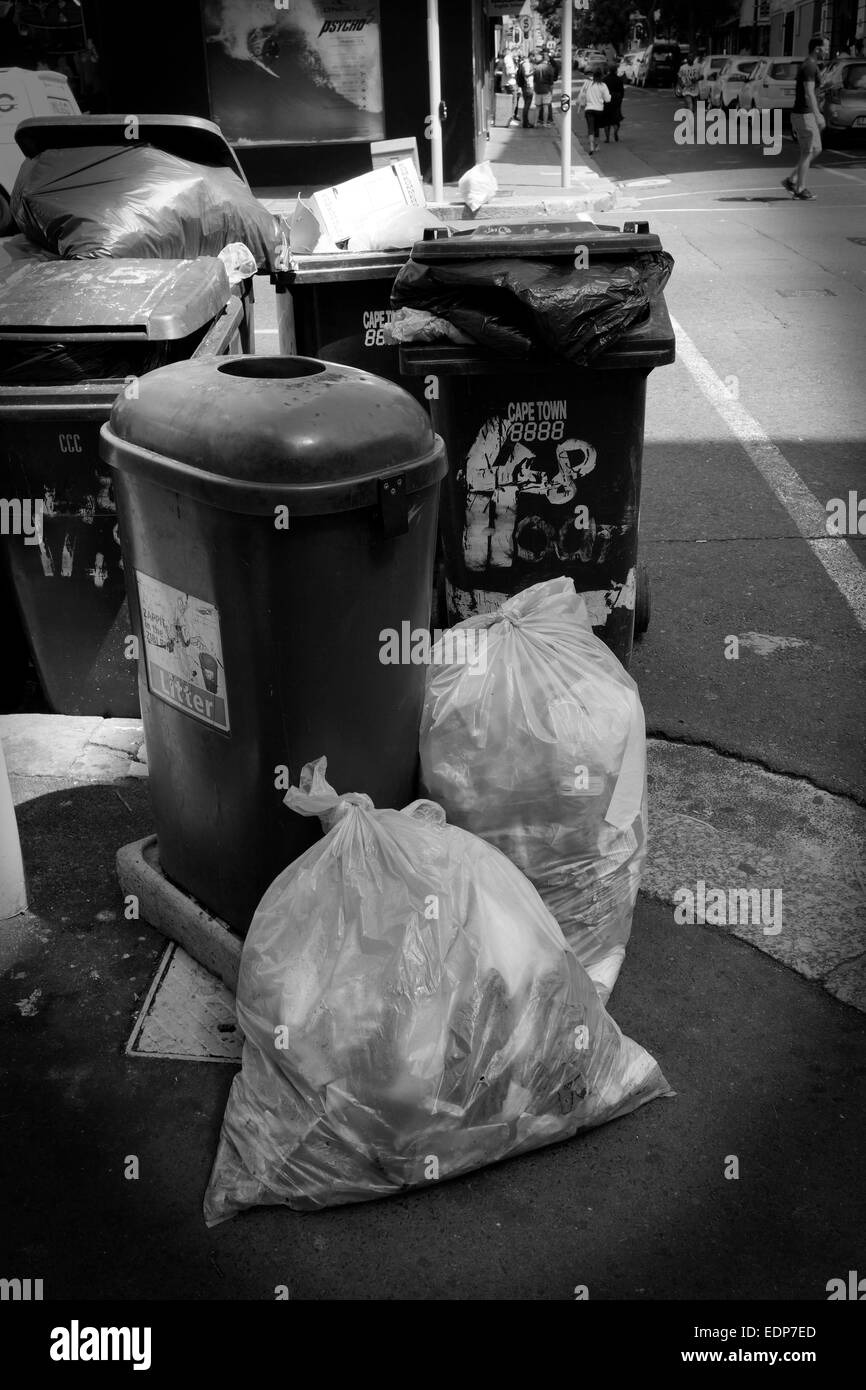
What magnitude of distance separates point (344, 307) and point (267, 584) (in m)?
2.63

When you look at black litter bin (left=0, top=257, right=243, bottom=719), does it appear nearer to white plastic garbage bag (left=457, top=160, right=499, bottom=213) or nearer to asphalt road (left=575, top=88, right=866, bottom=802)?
asphalt road (left=575, top=88, right=866, bottom=802)

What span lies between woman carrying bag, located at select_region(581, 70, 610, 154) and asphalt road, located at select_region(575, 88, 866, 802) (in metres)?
13.9

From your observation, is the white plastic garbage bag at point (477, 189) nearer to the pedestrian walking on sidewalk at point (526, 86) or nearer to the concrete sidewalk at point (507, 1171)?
the concrete sidewalk at point (507, 1171)

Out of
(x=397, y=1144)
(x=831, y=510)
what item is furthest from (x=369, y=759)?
(x=831, y=510)

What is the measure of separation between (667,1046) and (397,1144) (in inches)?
28.5

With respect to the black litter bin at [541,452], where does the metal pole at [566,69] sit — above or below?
above

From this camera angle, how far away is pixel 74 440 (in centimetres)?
352

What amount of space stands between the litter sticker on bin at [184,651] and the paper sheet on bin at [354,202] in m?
2.73

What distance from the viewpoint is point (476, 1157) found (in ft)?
7.28

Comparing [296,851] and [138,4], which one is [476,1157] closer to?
[296,851]

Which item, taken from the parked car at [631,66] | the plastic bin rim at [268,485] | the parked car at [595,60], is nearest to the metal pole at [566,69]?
the parked car at [595,60]

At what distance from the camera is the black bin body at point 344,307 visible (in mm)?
4477

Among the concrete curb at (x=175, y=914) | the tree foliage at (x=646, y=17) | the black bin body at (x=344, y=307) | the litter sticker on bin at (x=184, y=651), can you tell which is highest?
the tree foliage at (x=646, y=17)

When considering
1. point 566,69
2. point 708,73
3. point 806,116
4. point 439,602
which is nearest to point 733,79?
point 708,73
